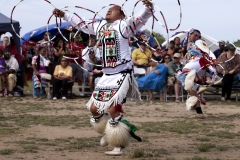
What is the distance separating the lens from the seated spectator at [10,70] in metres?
17.0

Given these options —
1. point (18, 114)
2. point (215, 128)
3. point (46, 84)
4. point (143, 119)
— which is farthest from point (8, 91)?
point (215, 128)

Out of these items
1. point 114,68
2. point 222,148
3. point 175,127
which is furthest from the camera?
point 175,127

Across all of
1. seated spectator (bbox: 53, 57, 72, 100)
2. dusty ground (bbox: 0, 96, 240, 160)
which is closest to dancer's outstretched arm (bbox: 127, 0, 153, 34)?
dusty ground (bbox: 0, 96, 240, 160)

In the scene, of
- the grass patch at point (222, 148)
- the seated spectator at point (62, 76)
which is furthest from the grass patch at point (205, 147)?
the seated spectator at point (62, 76)

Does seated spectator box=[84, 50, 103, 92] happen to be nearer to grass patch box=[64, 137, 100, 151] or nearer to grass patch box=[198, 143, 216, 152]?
grass patch box=[64, 137, 100, 151]

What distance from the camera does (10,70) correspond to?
669 inches

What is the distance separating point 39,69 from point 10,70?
2.90 ft

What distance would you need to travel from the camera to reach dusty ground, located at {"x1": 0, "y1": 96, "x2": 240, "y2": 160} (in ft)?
23.1

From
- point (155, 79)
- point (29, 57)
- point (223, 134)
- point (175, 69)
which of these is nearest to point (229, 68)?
point (175, 69)

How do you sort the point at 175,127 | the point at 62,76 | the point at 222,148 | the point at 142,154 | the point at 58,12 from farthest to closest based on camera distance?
the point at 62,76 < the point at 175,127 < the point at 58,12 < the point at 222,148 < the point at 142,154

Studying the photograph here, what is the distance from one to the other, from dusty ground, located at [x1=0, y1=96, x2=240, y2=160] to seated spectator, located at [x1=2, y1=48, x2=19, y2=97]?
290cm

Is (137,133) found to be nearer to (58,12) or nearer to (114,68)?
(114,68)

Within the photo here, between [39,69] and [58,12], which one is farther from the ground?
[58,12]

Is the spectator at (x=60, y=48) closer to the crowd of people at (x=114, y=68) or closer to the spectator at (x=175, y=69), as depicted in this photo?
the crowd of people at (x=114, y=68)
